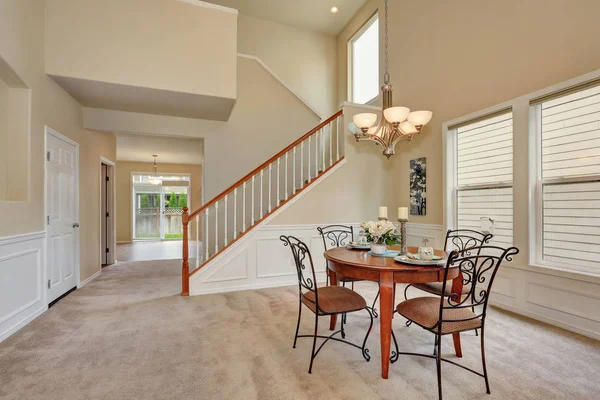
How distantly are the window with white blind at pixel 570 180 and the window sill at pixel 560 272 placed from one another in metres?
0.09

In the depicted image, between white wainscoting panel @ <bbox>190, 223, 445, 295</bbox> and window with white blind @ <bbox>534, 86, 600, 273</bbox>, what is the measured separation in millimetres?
1307

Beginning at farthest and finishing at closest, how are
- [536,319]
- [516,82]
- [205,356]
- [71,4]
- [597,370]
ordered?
[71,4], [516,82], [536,319], [205,356], [597,370]

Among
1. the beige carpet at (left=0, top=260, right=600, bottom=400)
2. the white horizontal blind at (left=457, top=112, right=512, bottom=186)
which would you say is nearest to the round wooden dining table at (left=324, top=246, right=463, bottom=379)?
the beige carpet at (left=0, top=260, right=600, bottom=400)

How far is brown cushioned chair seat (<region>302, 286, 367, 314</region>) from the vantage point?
7.03 ft

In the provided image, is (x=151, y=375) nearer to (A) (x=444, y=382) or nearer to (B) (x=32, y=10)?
(A) (x=444, y=382)

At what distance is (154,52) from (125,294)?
3.23m

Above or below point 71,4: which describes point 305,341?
below

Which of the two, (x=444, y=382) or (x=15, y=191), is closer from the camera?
(x=444, y=382)

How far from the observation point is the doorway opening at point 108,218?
6129mm

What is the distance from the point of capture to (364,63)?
6.31 meters

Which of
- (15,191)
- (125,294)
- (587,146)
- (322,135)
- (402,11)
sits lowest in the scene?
(125,294)

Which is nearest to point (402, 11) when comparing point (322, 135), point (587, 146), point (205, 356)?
point (322, 135)

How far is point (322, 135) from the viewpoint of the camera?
472cm

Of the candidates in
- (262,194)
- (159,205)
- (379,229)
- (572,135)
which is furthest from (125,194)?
(572,135)
